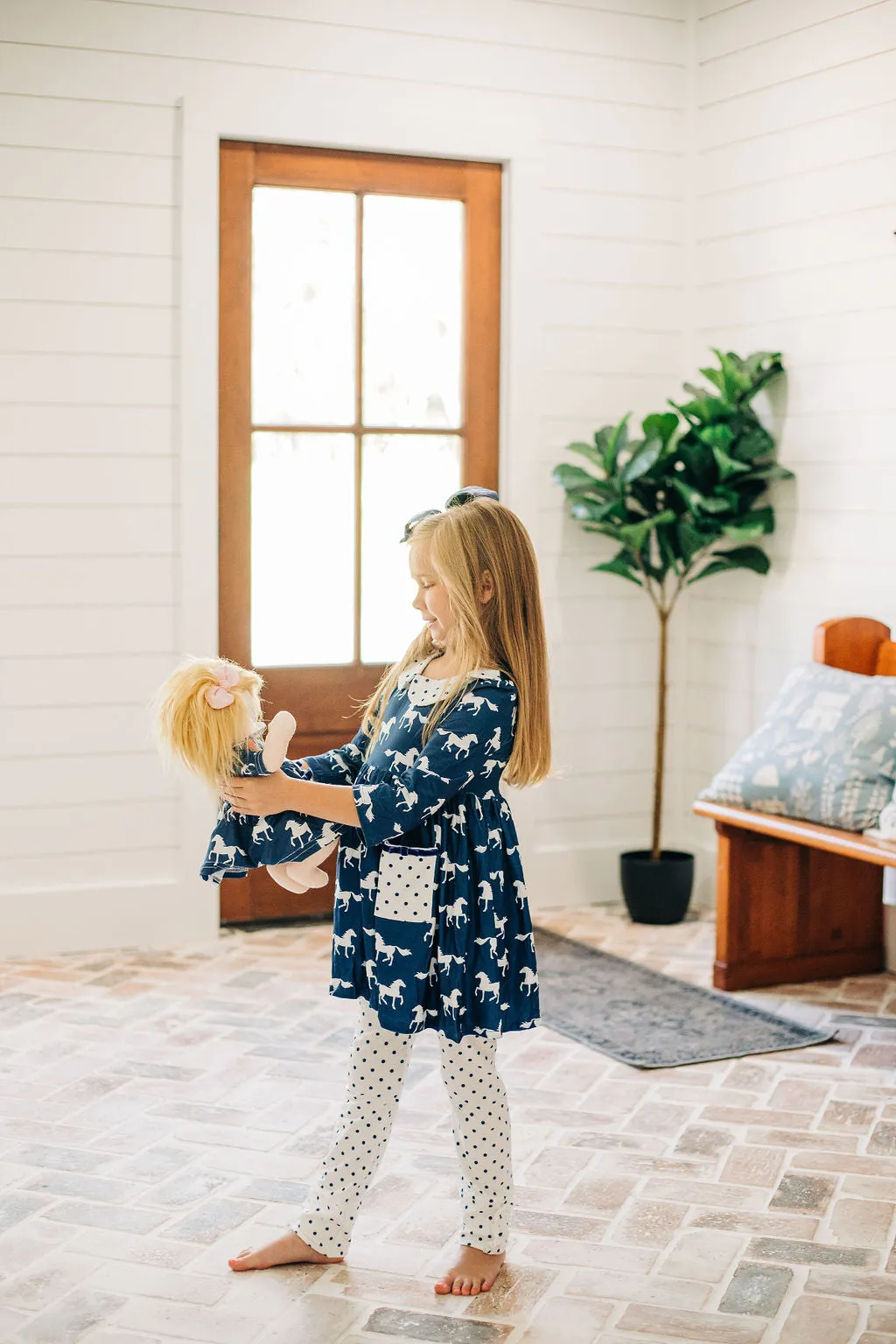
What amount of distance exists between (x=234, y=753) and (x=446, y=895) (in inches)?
16.5

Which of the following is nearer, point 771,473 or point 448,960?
point 448,960

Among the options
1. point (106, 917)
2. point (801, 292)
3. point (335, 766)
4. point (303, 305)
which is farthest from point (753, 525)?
point (335, 766)

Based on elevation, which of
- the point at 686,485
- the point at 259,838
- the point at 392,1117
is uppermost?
the point at 686,485

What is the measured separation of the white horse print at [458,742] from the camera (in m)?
2.47

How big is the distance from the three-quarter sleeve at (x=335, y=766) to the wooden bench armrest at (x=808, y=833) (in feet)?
5.69

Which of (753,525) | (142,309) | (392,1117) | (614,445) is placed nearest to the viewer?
(392,1117)

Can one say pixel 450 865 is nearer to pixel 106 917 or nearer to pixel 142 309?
pixel 106 917

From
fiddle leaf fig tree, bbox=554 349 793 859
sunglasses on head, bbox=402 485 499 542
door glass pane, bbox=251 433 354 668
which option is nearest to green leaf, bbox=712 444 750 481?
fiddle leaf fig tree, bbox=554 349 793 859

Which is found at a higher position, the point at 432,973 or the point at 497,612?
the point at 497,612

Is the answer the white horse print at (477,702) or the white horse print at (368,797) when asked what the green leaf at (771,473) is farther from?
the white horse print at (368,797)

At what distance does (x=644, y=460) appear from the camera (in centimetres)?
494

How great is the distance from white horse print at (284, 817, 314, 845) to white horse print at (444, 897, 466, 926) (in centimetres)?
26

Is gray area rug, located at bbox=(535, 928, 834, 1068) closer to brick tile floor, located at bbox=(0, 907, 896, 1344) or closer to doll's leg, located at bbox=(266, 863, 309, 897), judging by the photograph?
brick tile floor, located at bbox=(0, 907, 896, 1344)

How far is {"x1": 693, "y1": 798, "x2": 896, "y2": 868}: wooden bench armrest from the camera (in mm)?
3973
